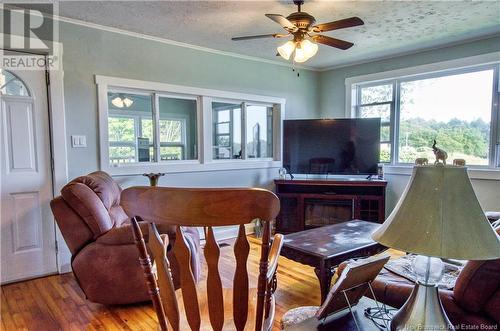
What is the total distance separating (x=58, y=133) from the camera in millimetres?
2986

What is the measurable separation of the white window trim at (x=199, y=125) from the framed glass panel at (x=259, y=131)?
0.08 metres

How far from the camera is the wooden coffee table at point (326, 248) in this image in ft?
6.94

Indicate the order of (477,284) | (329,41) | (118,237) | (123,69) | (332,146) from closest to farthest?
(477,284)
(118,237)
(329,41)
(123,69)
(332,146)

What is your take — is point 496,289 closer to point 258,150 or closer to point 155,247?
point 155,247

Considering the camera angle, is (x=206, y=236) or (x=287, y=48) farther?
(x=287, y=48)

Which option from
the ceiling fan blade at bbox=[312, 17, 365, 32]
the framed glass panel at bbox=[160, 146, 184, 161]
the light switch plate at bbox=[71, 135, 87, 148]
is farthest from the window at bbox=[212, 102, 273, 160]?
the ceiling fan blade at bbox=[312, 17, 365, 32]

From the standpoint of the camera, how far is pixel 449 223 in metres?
0.81

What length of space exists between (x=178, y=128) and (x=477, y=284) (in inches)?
133

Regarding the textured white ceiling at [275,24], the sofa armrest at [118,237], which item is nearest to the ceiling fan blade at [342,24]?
the textured white ceiling at [275,24]

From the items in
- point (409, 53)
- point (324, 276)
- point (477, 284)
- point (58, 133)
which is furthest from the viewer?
point (409, 53)

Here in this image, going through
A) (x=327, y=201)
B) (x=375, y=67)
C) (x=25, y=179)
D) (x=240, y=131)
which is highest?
(x=375, y=67)

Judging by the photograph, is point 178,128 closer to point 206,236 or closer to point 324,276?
point 324,276

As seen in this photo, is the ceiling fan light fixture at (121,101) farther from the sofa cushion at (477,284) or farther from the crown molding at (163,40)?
the sofa cushion at (477,284)

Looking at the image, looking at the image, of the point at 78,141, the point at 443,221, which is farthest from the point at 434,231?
the point at 78,141
